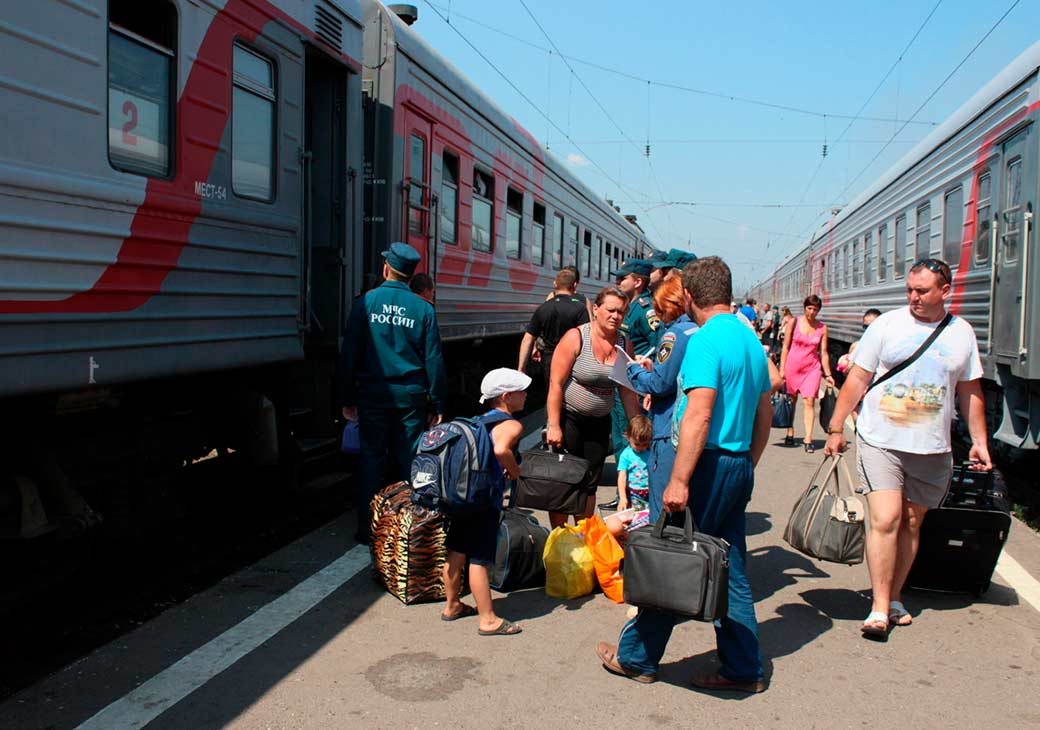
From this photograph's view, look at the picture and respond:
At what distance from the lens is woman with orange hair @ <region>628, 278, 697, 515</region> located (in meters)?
4.12

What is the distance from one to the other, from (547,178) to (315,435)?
7.77 m

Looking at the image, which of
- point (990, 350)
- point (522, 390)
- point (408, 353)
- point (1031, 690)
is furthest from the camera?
point (990, 350)

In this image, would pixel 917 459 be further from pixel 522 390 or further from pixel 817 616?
pixel 522 390

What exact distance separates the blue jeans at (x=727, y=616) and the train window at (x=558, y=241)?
10.9m

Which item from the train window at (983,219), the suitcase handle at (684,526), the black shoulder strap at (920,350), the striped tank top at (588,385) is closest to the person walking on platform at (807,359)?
the train window at (983,219)

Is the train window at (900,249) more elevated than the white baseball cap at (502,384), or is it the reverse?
the train window at (900,249)

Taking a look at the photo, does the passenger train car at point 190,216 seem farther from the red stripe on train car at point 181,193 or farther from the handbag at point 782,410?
the handbag at point 782,410

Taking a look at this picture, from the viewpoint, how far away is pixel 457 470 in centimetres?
442

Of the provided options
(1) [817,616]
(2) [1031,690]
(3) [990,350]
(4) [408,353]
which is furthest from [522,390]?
(3) [990,350]

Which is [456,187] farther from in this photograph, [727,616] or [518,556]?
[727,616]

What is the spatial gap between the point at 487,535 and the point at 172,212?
2.27 m

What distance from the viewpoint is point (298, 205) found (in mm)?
6273

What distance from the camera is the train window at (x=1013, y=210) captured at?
759 centimetres

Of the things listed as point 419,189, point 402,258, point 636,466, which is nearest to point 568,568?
point 636,466
